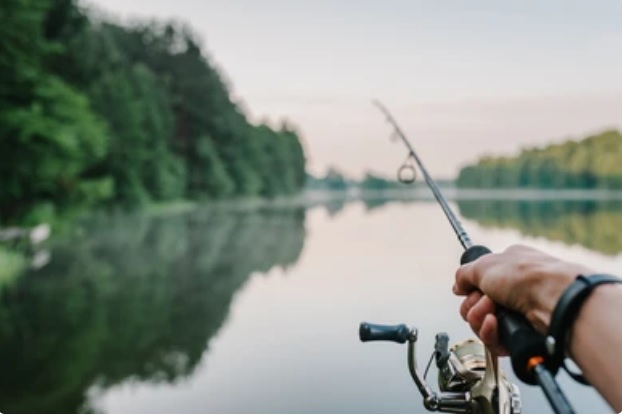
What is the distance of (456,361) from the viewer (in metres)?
1.29

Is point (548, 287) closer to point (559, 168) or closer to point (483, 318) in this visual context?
point (483, 318)

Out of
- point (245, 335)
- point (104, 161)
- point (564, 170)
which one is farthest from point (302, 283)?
point (564, 170)

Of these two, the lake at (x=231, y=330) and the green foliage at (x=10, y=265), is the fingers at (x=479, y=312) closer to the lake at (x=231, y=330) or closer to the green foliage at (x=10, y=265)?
the lake at (x=231, y=330)

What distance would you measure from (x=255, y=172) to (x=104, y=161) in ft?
74.2

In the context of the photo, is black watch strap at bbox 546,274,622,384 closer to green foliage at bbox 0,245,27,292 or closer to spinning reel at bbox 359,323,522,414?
spinning reel at bbox 359,323,522,414

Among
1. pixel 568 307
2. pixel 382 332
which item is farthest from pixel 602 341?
pixel 382 332

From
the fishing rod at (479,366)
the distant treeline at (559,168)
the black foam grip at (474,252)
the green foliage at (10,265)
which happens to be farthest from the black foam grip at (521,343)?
the distant treeline at (559,168)

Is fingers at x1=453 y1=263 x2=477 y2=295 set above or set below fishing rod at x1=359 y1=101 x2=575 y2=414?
above

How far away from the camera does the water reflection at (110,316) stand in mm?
5332

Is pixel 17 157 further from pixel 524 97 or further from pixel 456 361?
pixel 456 361

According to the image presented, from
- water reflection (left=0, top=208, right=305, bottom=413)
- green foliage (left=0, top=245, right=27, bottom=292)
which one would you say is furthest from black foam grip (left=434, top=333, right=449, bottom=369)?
green foliage (left=0, top=245, right=27, bottom=292)

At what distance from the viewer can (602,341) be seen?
0.61 metres

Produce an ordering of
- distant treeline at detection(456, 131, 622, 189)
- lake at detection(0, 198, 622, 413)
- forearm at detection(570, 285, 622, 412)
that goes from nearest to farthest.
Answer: forearm at detection(570, 285, 622, 412), lake at detection(0, 198, 622, 413), distant treeline at detection(456, 131, 622, 189)

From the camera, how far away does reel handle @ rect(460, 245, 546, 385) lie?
0.70m
